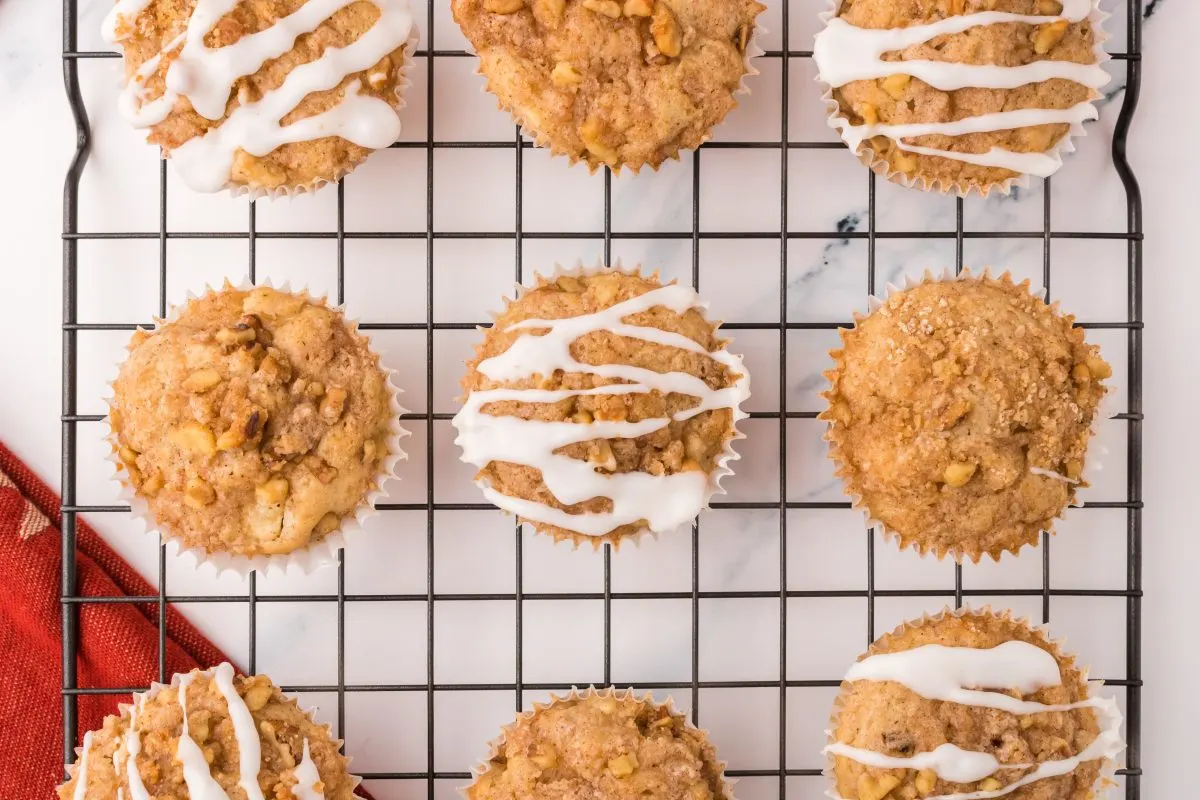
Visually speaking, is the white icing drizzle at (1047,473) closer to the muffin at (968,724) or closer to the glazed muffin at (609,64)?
the muffin at (968,724)


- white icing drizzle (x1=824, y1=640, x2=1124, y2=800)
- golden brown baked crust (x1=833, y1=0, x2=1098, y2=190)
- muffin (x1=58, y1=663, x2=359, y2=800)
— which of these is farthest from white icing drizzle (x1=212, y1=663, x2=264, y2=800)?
golden brown baked crust (x1=833, y1=0, x2=1098, y2=190)

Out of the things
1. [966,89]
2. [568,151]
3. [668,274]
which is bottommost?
[668,274]

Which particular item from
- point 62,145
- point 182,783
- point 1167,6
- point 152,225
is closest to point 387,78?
point 152,225

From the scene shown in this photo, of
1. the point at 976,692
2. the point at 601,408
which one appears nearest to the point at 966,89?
the point at 601,408

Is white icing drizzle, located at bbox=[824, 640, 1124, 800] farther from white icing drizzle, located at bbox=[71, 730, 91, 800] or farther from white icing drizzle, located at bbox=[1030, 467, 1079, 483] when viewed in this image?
white icing drizzle, located at bbox=[71, 730, 91, 800]

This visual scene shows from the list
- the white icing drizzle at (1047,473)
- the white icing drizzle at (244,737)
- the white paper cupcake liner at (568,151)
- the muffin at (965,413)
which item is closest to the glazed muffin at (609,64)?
the white paper cupcake liner at (568,151)

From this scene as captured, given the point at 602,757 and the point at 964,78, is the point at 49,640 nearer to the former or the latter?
the point at 602,757
